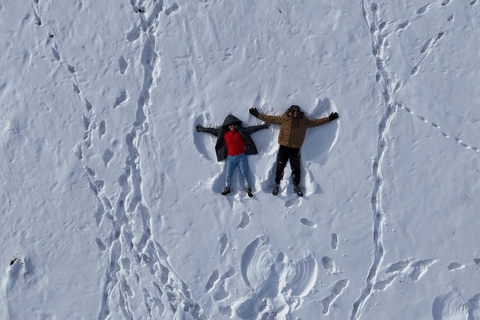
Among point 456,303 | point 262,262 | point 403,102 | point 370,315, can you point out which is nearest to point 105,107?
point 262,262

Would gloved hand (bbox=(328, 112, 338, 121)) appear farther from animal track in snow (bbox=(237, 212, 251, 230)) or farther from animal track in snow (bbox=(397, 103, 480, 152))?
animal track in snow (bbox=(237, 212, 251, 230))

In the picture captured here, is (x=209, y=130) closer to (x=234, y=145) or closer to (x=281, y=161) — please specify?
(x=234, y=145)

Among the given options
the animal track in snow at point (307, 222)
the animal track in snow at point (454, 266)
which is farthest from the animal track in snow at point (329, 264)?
the animal track in snow at point (454, 266)

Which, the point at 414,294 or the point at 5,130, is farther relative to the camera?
the point at 5,130

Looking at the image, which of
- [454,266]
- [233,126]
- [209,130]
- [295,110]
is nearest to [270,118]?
[295,110]

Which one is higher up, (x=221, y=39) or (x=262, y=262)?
(x=221, y=39)

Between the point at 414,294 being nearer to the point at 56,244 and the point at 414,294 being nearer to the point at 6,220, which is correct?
the point at 56,244

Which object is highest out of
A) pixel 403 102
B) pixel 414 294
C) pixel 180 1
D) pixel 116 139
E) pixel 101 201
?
pixel 180 1
